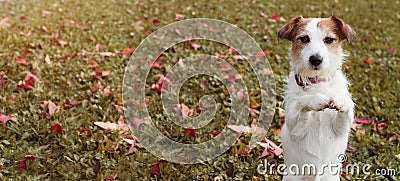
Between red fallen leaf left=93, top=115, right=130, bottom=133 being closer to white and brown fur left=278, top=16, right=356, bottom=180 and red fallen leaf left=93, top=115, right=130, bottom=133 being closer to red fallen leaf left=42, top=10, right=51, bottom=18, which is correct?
white and brown fur left=278, top=16, right=356, bottom=180

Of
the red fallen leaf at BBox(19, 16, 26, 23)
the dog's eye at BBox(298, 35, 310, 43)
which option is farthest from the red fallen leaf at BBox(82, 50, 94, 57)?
the dog's eye at BBox(298, 35, 310, 43)

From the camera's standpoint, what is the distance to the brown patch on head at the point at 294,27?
11.4 feet

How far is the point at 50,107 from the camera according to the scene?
17.5 ft

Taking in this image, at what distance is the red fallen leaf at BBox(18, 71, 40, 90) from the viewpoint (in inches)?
229

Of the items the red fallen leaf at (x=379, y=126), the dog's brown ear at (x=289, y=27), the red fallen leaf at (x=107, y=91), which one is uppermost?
the dog's brown ear at (x=289, y=27)

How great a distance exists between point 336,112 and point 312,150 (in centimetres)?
33

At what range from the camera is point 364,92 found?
644 cm

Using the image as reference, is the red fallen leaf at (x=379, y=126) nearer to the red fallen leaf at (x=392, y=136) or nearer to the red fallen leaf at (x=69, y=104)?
the red fallen leaf at (x=392, y=136)

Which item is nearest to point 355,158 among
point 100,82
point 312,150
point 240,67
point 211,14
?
point 312,150

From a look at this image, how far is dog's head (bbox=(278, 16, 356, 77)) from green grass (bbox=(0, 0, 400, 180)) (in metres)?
1.45

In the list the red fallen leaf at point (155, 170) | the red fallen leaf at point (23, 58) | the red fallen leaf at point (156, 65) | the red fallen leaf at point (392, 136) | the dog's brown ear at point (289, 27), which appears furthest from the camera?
the red fallen leaf at point (156, 65)

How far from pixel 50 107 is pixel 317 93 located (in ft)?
10.5

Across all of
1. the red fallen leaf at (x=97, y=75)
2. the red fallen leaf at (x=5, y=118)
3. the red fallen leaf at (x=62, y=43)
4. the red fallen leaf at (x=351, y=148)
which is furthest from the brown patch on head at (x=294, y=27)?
the red fallen leaf at (x=62, y=43)

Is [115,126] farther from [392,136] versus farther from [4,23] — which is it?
[4,23]
